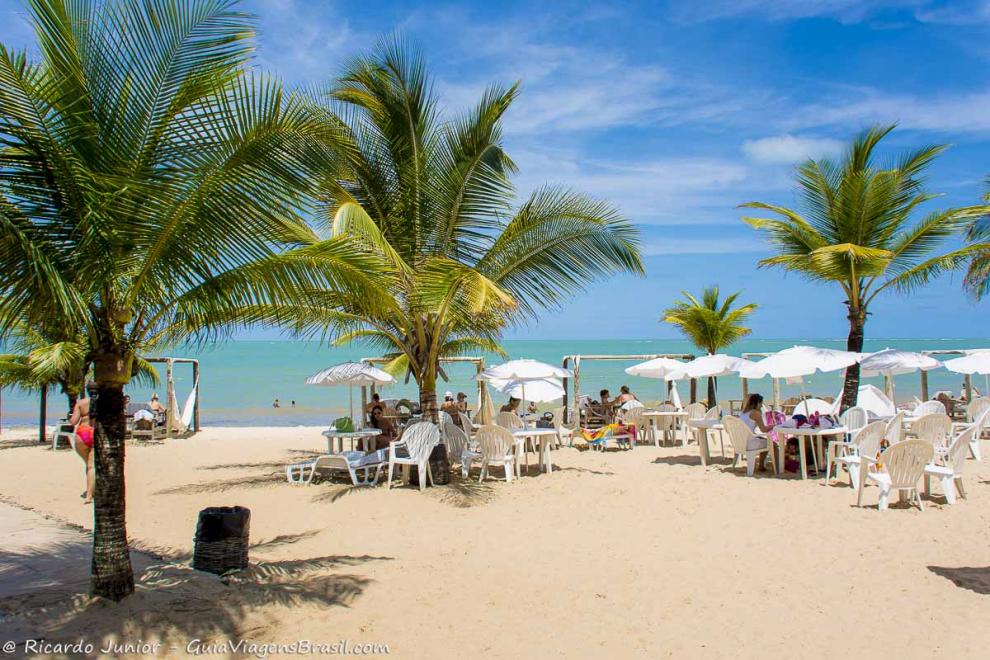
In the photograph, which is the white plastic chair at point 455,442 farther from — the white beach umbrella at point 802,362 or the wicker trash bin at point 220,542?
the wicker trash bin at point 220,542

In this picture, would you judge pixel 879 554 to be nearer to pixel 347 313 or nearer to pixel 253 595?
pixel 253 595

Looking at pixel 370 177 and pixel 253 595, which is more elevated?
pixel 370 177

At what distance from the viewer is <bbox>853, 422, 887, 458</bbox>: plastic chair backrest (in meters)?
8.40

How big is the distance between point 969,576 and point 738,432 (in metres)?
4.63

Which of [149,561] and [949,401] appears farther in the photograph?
[949,401]

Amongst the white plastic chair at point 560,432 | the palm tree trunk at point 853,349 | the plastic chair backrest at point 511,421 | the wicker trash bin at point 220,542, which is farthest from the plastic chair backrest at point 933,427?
the wicker trash bin at point 220,542

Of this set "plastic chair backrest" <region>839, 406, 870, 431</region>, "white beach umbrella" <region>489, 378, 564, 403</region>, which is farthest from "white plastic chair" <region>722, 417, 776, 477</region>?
"white beach umbrella" <region>489, 378, 564, 403</region>

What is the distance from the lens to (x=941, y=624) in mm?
4352

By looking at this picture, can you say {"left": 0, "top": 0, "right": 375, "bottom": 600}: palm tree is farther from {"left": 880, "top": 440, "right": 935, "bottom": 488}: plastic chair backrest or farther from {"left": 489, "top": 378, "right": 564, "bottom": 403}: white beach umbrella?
{"left": 489, "top": 378, "right": 564, "bottom": 403}: white beach umbrella

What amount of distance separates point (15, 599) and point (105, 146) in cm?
290

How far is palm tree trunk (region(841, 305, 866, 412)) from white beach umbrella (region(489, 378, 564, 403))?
497 centimetres

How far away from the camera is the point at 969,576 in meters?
5.25

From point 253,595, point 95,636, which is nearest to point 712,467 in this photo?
point 253,595

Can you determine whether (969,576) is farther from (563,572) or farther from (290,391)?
(290,391)
